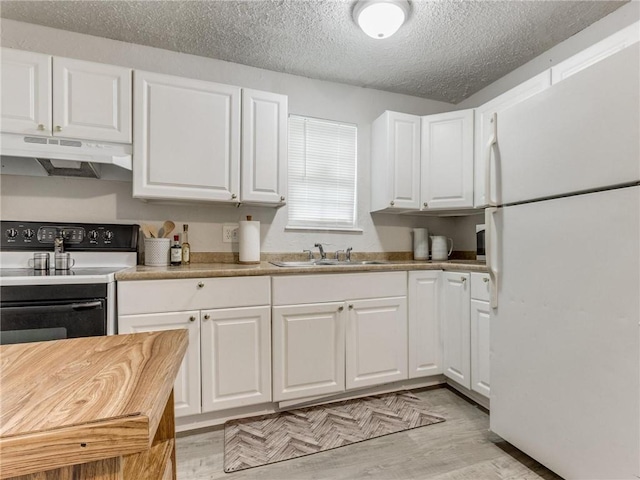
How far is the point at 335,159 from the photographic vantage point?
8.96ft

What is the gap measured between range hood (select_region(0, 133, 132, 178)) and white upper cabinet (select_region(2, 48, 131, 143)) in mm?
53

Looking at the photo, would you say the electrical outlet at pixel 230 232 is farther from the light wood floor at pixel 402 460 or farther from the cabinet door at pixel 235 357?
the light wood floor at pixel 402 460

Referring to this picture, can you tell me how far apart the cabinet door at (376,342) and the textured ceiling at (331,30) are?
176cm

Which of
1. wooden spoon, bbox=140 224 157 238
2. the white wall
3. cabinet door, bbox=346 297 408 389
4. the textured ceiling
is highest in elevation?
the textured ceiling

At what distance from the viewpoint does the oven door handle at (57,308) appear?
1.41 meters

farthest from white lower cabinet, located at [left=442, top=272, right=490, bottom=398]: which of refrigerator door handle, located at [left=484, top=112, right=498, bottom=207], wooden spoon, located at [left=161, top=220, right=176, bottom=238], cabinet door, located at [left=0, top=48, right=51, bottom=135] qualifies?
cabinet door, located at [left=0, top=48, right=51, bottom=135]

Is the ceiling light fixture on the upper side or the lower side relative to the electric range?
upper

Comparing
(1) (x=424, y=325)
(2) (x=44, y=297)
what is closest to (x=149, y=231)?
(2) (x=44, y=297)

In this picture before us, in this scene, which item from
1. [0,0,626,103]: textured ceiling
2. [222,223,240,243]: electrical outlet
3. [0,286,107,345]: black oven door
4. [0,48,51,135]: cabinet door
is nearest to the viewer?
[0,286,107,345]: black oven door

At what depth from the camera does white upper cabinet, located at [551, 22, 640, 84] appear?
5.22 ft

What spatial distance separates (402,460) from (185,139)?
7.10 ft

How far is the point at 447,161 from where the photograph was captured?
254cm

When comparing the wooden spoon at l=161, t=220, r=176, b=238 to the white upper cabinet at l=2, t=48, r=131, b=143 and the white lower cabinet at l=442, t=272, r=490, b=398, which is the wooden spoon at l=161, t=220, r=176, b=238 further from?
the white lower cabinet at l=442, t=272, r=490, b=398

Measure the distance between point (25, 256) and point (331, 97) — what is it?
238 cm
